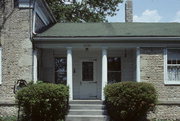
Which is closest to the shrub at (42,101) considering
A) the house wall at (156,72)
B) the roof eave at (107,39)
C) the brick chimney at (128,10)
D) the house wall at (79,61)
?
the roof eave at (107,39)

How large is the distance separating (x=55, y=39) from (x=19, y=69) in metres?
2.26

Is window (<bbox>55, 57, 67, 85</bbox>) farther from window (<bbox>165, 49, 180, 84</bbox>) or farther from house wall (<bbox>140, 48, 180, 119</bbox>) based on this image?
window (<bbox>165, 49, 180, 84</bbox>)

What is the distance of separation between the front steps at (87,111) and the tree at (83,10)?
56.8 ft

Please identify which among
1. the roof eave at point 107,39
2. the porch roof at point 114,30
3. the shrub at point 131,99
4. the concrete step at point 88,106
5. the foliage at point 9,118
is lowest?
the foliage at point 9,118

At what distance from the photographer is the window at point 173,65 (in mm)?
15016

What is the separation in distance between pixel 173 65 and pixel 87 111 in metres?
4.95

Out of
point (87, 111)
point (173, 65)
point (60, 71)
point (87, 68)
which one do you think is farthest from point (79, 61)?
point (173, 65)

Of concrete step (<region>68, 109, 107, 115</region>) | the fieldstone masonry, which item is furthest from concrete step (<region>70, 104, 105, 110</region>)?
the fieldstone masonry

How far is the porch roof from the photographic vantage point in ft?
49.3

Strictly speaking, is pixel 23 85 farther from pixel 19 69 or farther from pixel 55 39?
pixel 55 39

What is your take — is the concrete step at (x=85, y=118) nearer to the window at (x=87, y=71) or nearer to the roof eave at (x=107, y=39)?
the roof eave at (x=107, y=39)

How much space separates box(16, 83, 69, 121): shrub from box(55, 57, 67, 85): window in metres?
4.29

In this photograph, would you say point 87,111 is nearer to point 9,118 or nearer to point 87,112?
point 87,112

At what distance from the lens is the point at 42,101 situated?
12.1 m
